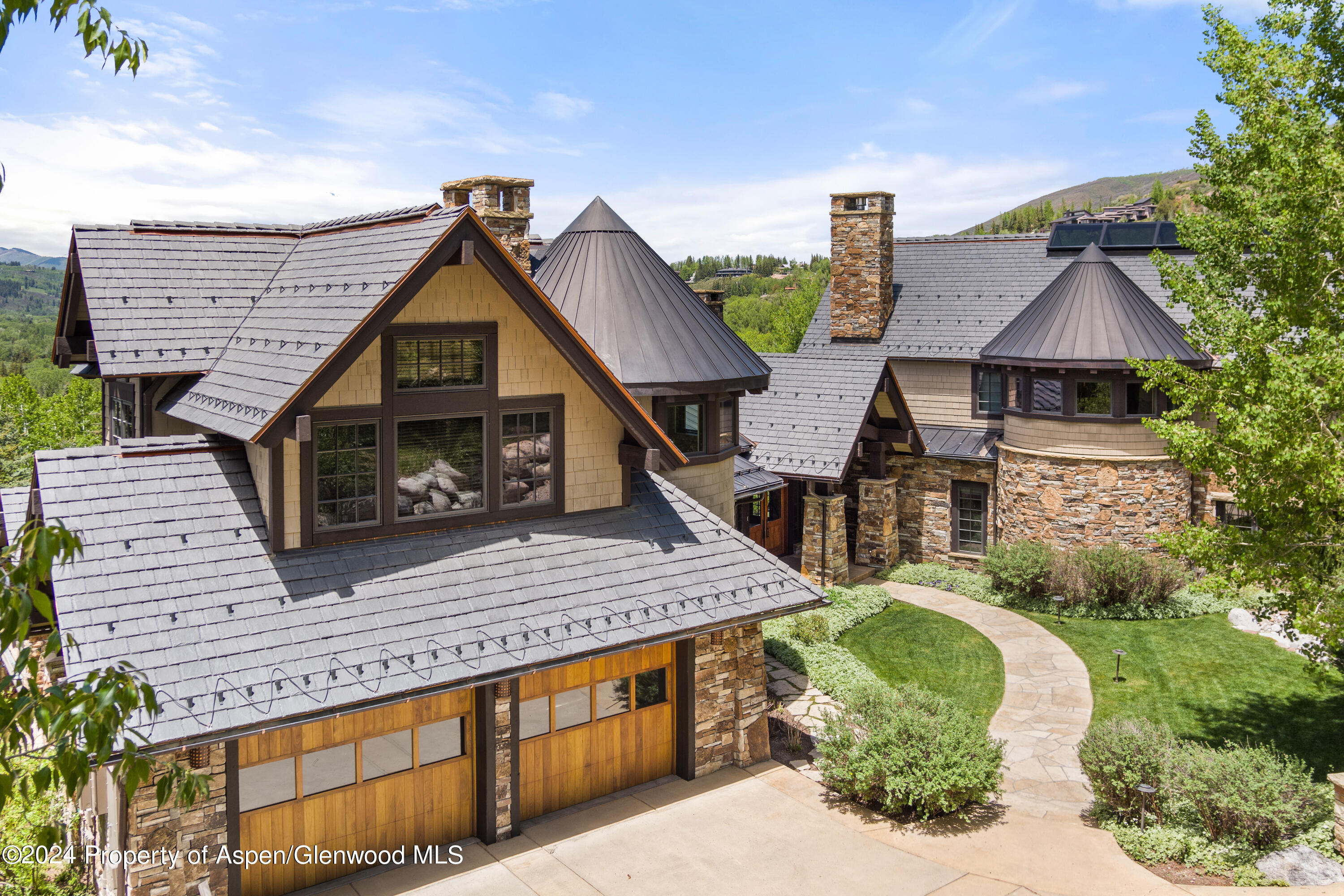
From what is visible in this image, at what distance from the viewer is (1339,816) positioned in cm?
1073

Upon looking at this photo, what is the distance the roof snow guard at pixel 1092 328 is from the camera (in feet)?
70.4

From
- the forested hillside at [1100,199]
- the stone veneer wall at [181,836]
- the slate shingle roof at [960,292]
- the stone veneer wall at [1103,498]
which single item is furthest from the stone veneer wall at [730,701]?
the forested hillside at [1100,199]

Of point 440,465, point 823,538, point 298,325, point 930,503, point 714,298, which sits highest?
point 714,298

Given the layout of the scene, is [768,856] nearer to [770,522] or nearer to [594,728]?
[594,728]

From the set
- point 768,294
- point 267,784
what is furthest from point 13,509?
point 768,294

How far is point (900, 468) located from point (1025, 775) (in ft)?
40.0

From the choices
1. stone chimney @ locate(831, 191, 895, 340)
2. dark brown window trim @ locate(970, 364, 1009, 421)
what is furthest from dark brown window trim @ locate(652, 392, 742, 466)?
stone chimney @ locate(831, 191, 895, 340)

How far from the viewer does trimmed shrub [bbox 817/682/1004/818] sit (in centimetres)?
1173

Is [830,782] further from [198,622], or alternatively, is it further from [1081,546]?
[1081,546]

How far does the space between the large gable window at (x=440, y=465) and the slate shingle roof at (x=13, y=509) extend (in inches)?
178

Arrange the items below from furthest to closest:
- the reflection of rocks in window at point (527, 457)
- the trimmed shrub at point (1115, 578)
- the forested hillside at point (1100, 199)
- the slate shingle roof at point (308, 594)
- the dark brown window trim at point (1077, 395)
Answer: the forested hillside at point (1100, 199), the dark brown window trim at point (1077, 395), the trimmed shrub at point (1115, 578), the reflection of rocks in window at point (527, 457), the slate shingle roof at point (308, 594)

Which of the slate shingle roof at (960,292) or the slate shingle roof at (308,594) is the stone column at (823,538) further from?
the slate shingle roof at (308,594)

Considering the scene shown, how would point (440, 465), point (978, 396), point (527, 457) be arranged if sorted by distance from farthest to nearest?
point (978, 396)
point (527, 457)
point (440, 465)

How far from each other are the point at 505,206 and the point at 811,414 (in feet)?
32.7
